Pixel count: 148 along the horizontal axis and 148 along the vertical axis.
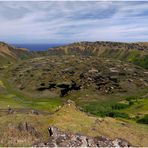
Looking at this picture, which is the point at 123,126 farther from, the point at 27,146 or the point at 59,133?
the point at 27,146

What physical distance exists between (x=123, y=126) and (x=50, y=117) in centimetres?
1089

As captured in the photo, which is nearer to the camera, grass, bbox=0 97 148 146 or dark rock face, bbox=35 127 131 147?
dark rock face, bbox=35 127 131 147

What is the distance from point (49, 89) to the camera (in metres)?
194

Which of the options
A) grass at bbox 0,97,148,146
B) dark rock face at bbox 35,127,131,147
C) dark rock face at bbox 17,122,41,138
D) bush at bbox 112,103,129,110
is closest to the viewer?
dark rock face at bbox 35,127,131,147

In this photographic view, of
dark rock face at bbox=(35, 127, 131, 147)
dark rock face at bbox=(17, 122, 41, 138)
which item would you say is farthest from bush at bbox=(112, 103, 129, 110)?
dark rock face at bbox=(35, 127, 131, 147)

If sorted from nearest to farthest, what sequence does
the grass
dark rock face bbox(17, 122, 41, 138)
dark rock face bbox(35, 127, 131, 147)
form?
dark rock face bbox(35, 127, 131, 147)
the grass
dark rock face bbox(17, 122, 41, 138)

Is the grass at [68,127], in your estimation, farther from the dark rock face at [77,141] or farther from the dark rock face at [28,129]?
the dark rock face at [77,141]

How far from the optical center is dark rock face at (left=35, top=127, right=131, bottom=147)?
43.6m

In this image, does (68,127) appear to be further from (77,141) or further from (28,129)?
(28,129)

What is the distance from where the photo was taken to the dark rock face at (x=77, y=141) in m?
43.6

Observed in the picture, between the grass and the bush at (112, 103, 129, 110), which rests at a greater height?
the grass

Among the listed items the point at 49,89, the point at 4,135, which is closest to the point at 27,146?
the point at 4,135

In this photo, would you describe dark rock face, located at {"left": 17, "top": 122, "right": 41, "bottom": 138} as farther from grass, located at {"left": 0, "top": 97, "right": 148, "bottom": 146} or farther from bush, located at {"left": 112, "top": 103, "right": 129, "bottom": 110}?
bush, located at {"left": 112, "top": 103, "right": 129, "bottom": 110}

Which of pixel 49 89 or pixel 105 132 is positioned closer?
pixel 105 132
